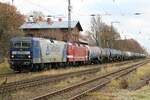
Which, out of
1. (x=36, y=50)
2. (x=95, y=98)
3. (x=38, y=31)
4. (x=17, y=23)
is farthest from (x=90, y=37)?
(x=95, y=98)

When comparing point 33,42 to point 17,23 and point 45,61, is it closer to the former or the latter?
point 45,61

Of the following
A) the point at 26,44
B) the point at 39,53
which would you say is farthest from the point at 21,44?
the point at 39,53

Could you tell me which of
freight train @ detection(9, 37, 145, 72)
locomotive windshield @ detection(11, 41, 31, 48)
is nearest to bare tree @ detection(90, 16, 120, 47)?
freight train @ detection(9, 37, 145, 72)

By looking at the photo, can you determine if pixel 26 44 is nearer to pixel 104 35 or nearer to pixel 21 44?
pixel 21 44

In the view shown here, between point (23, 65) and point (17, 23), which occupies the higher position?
point (17, 23)

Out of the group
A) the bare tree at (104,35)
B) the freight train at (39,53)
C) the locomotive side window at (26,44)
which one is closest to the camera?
the freight train at (39,53)

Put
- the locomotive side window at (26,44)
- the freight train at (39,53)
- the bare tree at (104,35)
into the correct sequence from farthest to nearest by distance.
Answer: the bare tree at (104,35), the locomotive side window at (26,44), the freight train at (39,53)

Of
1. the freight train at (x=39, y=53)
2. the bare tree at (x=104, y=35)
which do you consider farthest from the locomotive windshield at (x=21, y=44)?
the bare tree at (x=104, y=35)

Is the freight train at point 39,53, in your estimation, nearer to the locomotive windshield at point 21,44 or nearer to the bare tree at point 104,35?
the locomotive windshield at point 21,44

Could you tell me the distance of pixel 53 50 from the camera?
41656 mm

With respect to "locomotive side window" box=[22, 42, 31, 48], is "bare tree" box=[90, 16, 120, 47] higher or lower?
higher

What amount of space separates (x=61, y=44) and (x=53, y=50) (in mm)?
3587

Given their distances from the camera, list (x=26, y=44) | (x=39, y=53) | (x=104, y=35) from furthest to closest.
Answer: (x=104, y=35)
(x=39, y=53)
(x=26, y=44)

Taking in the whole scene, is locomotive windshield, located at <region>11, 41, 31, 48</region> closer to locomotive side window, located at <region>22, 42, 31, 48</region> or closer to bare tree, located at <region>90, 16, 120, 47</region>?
locomotive side window, located at <region>22, 42, 31, 48</region>
